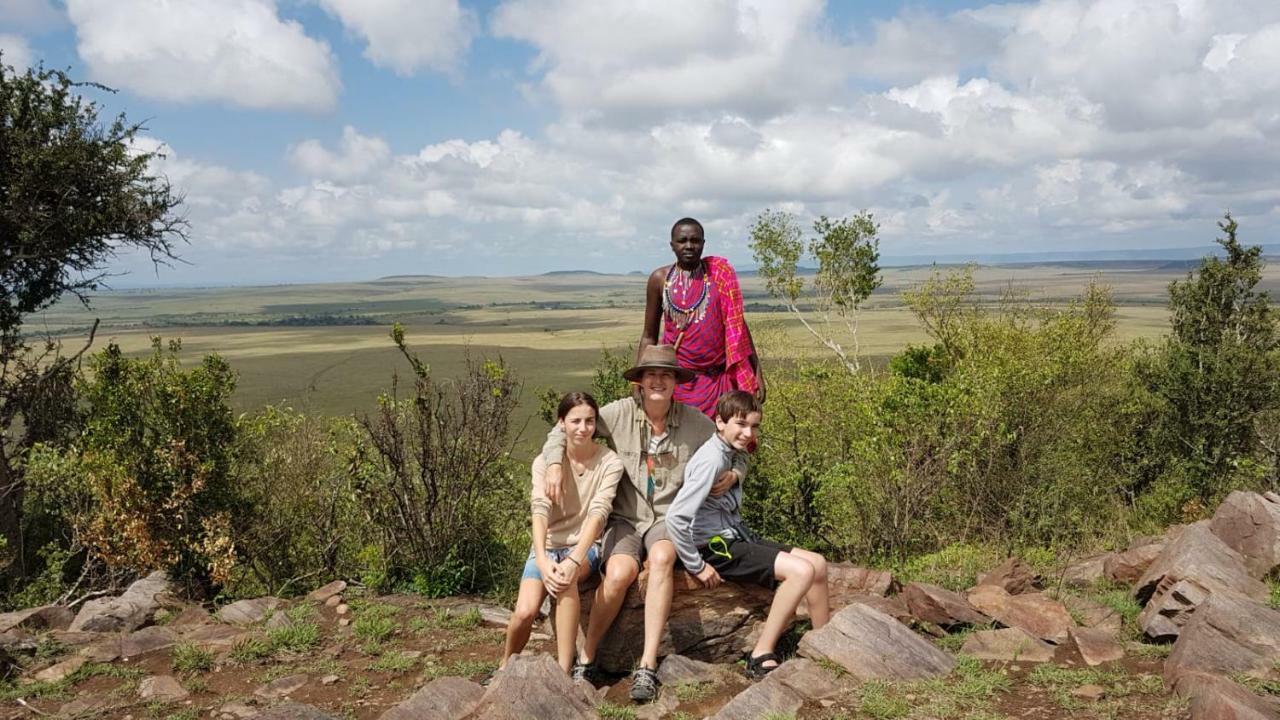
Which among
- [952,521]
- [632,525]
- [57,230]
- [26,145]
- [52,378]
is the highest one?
[26,145]

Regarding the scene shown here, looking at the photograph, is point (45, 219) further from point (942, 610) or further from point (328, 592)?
point (942, 610)

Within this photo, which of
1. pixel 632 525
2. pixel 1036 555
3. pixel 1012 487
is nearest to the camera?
pixel 632 525

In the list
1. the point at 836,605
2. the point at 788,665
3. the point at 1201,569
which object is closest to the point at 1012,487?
the point at 1201,569

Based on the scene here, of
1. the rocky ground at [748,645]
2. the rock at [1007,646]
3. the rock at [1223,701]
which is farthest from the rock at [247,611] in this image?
the rock at [1223,701]

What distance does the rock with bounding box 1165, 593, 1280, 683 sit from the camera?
4.91 metres

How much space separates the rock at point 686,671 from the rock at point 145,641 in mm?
4033

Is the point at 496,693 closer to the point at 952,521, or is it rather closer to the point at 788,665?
the point at 788,665

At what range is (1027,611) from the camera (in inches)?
239

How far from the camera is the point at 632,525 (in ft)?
18.9

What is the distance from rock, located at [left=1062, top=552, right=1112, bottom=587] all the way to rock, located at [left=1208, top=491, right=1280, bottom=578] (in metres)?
1.09

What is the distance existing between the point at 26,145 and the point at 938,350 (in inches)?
897

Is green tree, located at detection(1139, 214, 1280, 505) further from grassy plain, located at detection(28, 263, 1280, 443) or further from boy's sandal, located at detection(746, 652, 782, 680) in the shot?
boy's sandal, located at detection(746, 652, 782, 680)

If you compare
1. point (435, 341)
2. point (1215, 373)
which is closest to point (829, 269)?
point (1215, 373)

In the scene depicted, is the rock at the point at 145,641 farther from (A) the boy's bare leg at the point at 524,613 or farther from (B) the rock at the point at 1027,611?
(B) the rock at the point at 1027,611
